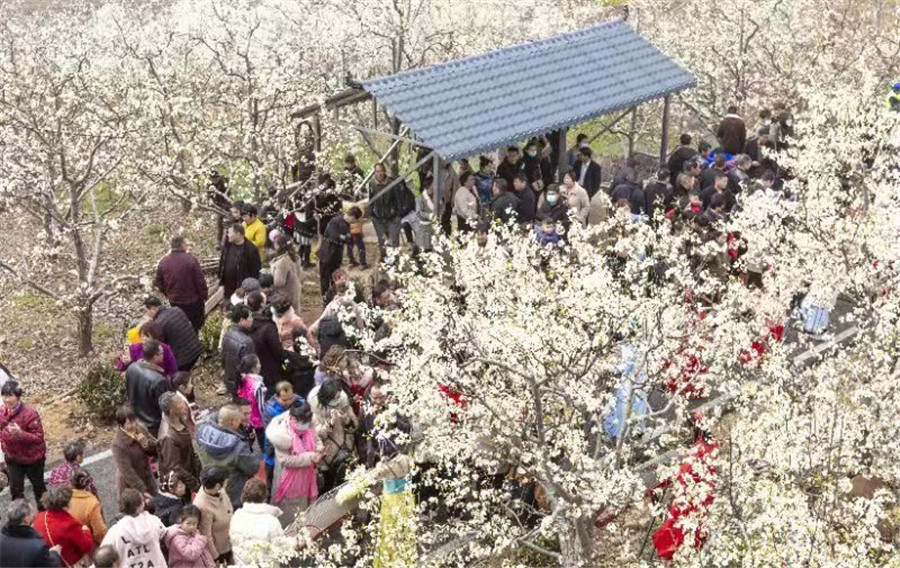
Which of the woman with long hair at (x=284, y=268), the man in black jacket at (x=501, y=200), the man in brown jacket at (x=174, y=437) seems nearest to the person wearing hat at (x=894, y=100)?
the man in black jacket at (x=501, y=200)

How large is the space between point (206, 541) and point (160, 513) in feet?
3.13

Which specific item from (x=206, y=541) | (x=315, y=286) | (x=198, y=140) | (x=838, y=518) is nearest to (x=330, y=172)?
(x=315, y=286)

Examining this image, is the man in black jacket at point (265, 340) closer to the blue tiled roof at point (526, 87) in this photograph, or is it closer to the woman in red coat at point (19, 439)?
the woman in red coat at point (19, 439)

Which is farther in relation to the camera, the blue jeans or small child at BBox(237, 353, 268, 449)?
the blue jeans

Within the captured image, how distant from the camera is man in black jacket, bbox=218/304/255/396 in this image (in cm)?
1292

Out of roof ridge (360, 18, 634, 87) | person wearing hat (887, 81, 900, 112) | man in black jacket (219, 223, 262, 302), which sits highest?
roof ridge (360, 18, 634, 87)

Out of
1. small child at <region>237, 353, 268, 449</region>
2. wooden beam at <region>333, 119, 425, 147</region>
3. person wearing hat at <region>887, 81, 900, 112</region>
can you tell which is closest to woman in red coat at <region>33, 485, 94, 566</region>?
small child at <region>237, 353, 268, 449</region>

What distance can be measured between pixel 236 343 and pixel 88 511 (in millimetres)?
3107

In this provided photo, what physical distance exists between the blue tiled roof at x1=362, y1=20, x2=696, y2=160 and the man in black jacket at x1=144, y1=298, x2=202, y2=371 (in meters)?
5.43

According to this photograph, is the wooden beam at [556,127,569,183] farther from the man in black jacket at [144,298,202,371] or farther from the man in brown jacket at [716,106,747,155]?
the man in black jacket at [144,298,202,371]

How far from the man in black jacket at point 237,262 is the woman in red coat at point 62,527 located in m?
6.20

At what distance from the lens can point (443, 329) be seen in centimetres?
1127

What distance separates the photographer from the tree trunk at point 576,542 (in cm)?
1047

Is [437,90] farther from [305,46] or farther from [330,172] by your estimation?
[305,46]
